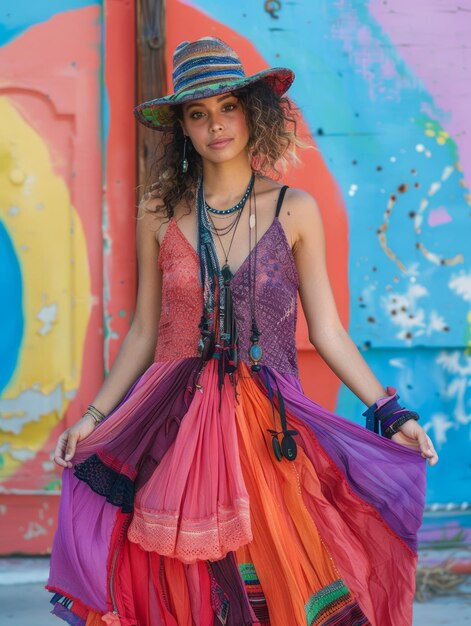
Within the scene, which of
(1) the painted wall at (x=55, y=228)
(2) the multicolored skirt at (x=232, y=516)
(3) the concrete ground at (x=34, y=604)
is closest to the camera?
(2) the multicolored skirt at (x=232, y=516)

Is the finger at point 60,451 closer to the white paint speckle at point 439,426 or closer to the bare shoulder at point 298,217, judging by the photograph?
the bare shoulder at point 298,217

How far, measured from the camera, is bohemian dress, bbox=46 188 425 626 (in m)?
2.38

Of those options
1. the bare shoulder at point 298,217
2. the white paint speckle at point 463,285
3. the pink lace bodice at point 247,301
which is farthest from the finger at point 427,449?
the white paint speckle at point 463,285

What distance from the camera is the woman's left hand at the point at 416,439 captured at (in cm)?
253

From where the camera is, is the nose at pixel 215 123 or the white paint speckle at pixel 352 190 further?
the white paint speckle at pixel 352 190

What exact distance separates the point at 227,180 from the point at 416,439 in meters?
0.88

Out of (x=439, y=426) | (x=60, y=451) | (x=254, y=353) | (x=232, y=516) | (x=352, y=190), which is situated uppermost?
(x=352, y=190)

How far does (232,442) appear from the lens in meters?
2.43

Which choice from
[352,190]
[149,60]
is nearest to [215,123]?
[149,60]

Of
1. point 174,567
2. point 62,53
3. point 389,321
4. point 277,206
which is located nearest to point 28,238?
point 62,53

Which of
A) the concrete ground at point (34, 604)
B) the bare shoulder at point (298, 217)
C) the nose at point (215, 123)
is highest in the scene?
the nose at point (215, 123)

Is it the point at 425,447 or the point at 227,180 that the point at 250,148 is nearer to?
the point at 227,180

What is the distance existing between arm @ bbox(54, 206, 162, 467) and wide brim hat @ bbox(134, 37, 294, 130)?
0.37 meters

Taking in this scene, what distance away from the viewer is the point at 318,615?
7.82 feet
